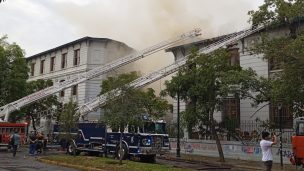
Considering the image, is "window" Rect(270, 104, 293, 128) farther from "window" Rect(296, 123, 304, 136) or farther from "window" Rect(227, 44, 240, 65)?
"window" Rect(296, 123, 304, 136)

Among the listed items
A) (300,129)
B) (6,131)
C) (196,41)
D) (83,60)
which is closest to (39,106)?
(83,60)

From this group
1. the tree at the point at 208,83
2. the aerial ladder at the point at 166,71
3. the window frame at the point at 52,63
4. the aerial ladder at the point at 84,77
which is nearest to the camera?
the tree at the point at 208,83

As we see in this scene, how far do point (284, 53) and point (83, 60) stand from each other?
31.9 metres

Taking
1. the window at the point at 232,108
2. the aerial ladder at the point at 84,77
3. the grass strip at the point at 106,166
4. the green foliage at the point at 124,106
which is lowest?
the grass strip at the point at 106,166

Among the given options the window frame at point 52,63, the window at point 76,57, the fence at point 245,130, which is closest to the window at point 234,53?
the fence at point 245,130

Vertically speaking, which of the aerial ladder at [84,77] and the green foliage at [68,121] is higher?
the aerial ladder at [84,77]

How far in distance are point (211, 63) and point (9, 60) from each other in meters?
22.2

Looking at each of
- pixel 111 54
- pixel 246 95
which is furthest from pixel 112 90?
pixel 111 54

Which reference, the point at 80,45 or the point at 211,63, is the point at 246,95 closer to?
the point at 211,63

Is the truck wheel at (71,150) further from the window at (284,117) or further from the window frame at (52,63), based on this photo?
the window frame at (52,63)

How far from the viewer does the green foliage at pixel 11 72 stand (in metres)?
39.3

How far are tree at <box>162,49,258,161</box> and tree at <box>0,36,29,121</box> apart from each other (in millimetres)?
17840

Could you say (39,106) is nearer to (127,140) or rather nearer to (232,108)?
(232,108)

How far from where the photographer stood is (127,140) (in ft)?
82.0
